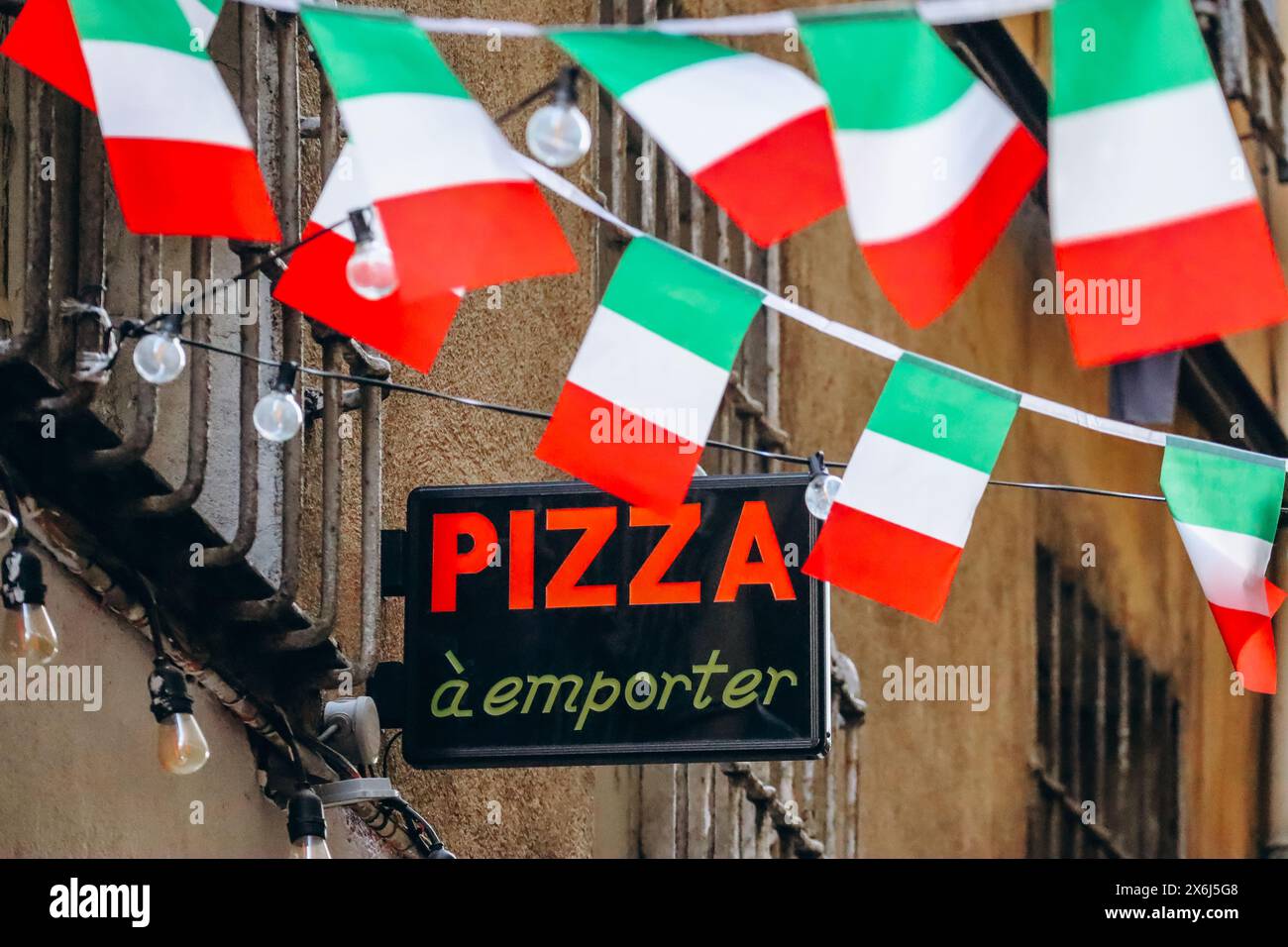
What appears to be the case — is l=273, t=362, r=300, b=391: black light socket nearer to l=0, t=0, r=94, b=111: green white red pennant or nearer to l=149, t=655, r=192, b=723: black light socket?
l=0, t=0, r=94, b=111: green white red pennant

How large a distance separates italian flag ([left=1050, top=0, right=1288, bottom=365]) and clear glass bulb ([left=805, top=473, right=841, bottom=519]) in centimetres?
112

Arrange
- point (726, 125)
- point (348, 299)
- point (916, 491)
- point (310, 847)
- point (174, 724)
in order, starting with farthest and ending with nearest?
point (310, 847) < point (174, 724) < point (348, 299) < point (916, 491) < point (726, 125)

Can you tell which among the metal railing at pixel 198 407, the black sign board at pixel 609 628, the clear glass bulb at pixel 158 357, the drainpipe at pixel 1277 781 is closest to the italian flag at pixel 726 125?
the clear glass bulb at pixel 158 357

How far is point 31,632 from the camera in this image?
18.7 ft

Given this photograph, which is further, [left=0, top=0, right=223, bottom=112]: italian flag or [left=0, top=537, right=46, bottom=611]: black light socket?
[left=0, top=537, right=46, bottom=611]: black light socket

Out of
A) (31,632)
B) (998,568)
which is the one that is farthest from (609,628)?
(998,568)

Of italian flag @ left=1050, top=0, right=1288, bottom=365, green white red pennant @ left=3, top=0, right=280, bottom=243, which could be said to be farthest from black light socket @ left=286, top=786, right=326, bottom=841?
italian flag @ left=1050, top=0, right=1288, bottom=365

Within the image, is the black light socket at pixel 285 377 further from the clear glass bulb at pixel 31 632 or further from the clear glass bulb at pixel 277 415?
the clear glass bulb at pixel 31 632


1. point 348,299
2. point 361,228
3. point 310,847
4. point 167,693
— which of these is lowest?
point 310,847

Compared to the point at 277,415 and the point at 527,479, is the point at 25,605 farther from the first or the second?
the point at 527,479

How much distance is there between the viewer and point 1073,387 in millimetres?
16531

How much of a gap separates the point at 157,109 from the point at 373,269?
0.63 metres

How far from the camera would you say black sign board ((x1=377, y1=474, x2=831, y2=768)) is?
657 cm
